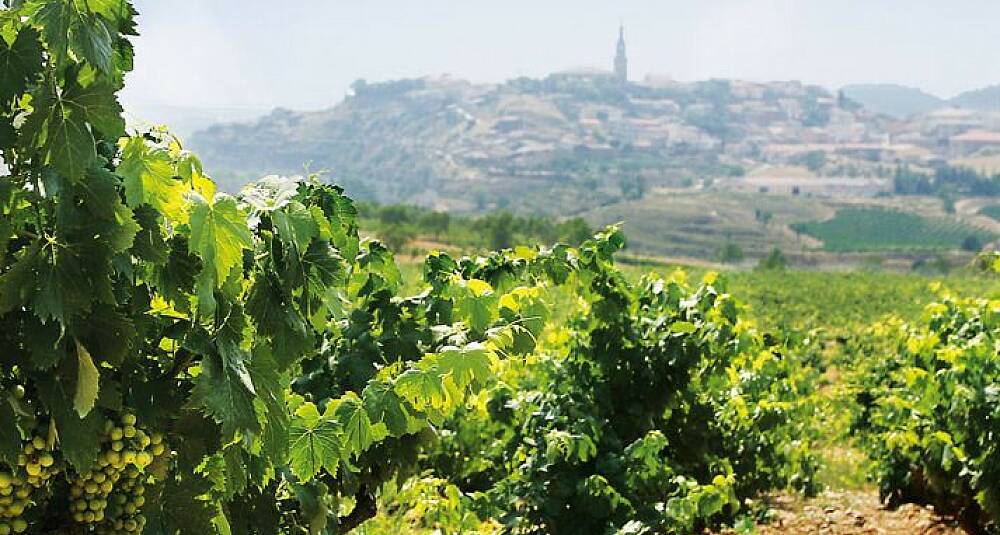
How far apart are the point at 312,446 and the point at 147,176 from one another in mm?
849

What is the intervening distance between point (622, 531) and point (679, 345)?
1.25 m

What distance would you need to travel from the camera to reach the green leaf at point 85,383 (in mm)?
1849

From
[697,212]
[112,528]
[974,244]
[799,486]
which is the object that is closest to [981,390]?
[799,486]

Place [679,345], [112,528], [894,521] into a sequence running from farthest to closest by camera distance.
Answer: [894,521], [679,345], [112,528]

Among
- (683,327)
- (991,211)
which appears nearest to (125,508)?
(683,327)

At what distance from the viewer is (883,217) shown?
152m

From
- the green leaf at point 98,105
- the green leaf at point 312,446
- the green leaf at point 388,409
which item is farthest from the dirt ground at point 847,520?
the green leaf at point 98,105

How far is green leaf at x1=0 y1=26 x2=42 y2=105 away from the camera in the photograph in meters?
1.76

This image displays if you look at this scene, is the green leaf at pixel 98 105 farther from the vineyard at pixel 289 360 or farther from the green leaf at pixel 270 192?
the green leaf at pixel 270 192

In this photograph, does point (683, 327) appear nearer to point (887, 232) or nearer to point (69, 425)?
point (69, 425)

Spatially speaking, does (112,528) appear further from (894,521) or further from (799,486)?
(799,486)

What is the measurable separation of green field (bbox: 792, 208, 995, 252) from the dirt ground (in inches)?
5140

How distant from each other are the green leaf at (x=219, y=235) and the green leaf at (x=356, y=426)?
0.73m

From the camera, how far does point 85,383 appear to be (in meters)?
1.86
